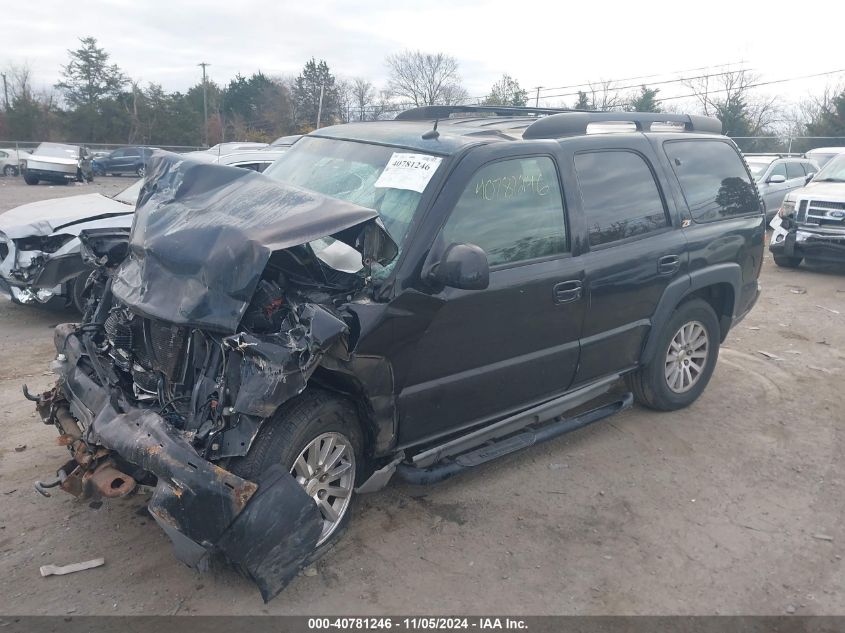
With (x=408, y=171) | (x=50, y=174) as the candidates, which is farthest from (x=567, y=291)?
(x=50, y=174)

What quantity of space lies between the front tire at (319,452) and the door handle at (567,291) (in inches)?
53.8

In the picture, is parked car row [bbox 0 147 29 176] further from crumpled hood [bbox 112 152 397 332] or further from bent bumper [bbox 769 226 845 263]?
crumpled hood [bbox 112 152 397 332]

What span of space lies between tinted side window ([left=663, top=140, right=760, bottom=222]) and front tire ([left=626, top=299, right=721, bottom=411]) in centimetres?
70

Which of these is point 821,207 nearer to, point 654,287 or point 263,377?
point 654,287

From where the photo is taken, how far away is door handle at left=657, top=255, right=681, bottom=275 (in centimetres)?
460

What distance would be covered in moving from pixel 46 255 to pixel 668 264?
5.68m

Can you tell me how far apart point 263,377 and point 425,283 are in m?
0.93

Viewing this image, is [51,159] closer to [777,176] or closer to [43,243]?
[43,243]

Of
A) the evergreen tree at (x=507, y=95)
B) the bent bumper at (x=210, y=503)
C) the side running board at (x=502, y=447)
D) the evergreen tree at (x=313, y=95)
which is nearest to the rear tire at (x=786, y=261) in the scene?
the side running board at (x=502, y=447)

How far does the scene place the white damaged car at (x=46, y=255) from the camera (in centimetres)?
662

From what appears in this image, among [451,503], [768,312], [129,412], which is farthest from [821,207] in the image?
[129,412]

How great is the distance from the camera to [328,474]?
336cm

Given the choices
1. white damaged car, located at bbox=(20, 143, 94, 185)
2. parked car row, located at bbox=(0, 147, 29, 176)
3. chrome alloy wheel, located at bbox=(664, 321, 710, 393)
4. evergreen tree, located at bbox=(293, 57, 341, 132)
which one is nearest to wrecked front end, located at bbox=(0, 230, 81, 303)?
chrome alloy wheel, located at bbox=(664, 321, 710, 393)

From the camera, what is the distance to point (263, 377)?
2.88 m
